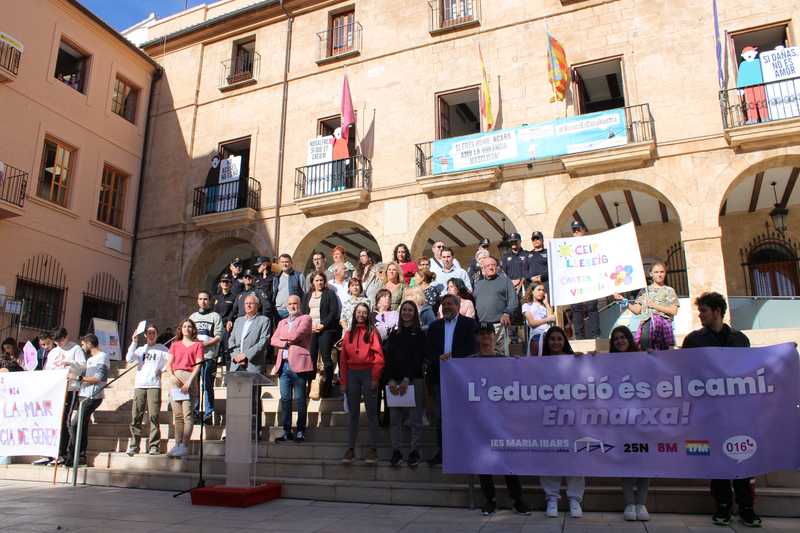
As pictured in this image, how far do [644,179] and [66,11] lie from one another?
1517cm

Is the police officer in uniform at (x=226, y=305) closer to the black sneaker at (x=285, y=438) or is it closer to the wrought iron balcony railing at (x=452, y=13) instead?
the black sneaker at (x=285, y=438)

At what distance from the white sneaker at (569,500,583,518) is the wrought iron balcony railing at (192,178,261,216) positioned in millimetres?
13225

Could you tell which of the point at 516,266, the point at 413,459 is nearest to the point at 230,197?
the point at 516,266

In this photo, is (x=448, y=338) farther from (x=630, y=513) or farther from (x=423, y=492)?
(x=630, y=513)

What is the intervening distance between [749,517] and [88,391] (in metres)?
7.53

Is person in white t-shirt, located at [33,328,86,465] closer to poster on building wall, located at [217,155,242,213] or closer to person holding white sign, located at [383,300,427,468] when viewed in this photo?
person holding white sign, located at [383,300,427,468]

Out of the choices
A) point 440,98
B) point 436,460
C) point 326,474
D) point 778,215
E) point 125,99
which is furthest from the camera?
A: point 125,99

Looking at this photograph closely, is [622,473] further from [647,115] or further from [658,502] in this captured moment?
[647,115]

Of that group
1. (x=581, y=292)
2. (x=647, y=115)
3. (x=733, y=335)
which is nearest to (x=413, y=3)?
(x=647, y=115)

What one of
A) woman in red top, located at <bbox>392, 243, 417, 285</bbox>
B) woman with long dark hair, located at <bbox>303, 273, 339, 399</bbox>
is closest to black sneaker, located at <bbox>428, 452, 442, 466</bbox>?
woman with long dark hair, located at <bbox>303, 273, 339, 399</bbox>

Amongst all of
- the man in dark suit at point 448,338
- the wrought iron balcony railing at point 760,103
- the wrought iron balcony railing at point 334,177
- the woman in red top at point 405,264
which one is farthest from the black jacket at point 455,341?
the wrought iron balcony railing at point 334,177

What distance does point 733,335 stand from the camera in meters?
5.18

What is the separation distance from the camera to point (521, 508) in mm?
5219

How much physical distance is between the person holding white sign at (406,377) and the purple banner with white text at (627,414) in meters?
0.58
